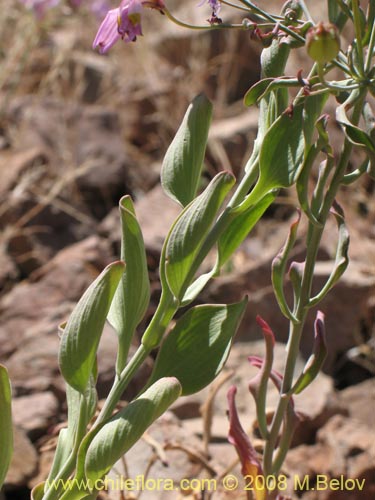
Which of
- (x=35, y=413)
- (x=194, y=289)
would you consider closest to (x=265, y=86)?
(x=194, y=289)

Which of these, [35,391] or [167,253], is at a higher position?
[167,253]

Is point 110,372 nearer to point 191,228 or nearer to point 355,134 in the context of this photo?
point 191,228

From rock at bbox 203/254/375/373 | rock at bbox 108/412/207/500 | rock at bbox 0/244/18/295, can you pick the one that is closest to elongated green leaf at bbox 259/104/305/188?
rock at bbox 108/412/207/500

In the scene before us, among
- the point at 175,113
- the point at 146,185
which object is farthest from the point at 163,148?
the point at 146,185

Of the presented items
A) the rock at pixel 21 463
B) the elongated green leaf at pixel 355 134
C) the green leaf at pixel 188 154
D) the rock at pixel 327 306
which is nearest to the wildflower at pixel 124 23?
the green leaf at pixel 188 154

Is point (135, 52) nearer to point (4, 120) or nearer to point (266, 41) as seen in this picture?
point (4, 120)

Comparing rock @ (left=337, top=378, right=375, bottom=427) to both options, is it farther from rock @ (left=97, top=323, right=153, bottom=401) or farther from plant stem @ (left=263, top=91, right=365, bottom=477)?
plant stem @ (left=263, top=91, right=365, bottom=477)
